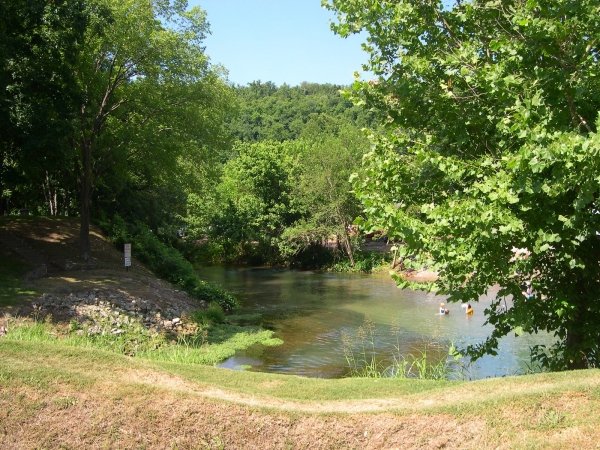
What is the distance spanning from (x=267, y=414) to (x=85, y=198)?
20.2 m

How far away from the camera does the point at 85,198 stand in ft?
82.4

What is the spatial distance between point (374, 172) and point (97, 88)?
1838cm

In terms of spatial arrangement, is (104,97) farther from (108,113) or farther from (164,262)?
(164,262)

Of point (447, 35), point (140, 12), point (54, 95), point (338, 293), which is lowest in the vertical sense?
point (338, 293)

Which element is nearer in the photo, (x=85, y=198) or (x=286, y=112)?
(x=85, y=198)

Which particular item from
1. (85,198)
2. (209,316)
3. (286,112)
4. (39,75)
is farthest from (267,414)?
(286,112)

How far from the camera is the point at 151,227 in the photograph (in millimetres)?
34875

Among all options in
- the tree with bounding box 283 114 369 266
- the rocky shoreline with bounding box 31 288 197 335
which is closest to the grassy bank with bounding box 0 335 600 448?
the rocky shoreline with bounding box 31 288 197 335

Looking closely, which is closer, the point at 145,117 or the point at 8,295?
the point at 8,295

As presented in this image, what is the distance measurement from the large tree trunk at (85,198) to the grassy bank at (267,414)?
17.2 m

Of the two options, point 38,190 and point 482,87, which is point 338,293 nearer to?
point 38,190

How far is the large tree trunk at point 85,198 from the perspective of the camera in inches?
970

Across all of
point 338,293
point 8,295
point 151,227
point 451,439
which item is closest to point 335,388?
point 451,439

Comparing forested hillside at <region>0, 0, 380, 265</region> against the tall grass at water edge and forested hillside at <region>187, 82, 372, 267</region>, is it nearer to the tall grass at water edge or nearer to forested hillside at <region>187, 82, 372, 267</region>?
the tall grass at water edge
